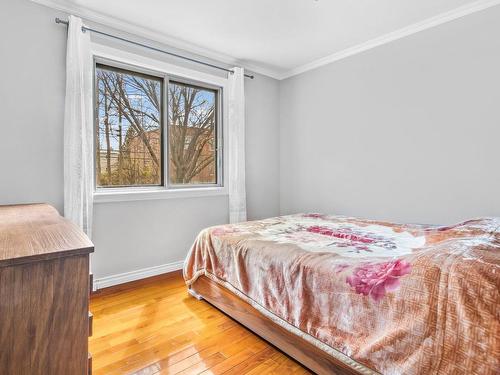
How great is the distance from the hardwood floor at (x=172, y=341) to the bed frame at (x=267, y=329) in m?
0.06

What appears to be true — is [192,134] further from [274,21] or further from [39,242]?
[39,242]

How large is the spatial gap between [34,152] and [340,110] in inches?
120

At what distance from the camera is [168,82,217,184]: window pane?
3240 mm

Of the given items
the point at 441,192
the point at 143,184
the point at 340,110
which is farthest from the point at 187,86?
the point at 441,192

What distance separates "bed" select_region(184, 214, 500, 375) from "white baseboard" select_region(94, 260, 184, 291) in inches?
36.0

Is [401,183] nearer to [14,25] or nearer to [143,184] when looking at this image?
[143,184]

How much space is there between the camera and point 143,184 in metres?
3.05

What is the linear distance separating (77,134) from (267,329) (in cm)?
213

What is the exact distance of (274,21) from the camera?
8.87 ft

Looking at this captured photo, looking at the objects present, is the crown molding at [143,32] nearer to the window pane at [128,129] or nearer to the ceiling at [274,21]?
the ceiling at [274,21]

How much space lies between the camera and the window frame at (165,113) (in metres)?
2.70

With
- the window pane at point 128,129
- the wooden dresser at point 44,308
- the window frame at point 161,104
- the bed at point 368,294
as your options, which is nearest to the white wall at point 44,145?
the window frame at point 161,104

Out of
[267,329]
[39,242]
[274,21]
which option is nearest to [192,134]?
[274,21]

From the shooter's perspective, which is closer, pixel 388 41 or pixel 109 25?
pixel 109 25
